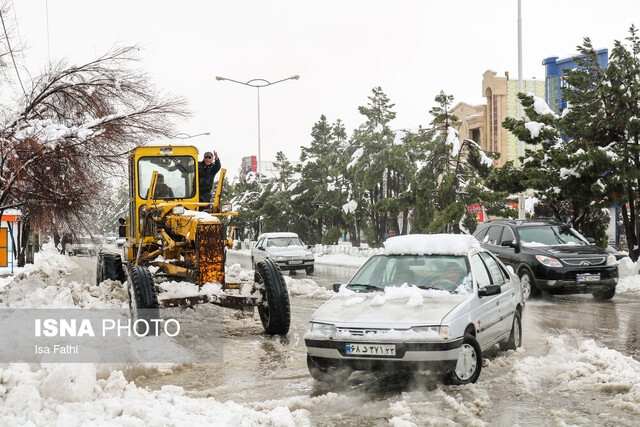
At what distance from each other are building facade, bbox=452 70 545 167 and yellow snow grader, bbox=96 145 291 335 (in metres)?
44.9

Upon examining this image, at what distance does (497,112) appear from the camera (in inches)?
2218

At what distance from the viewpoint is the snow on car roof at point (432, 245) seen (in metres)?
8.52

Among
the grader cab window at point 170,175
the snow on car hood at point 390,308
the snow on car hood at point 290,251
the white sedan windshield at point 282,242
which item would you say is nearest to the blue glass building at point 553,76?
the white sedan windshield at point 282,242

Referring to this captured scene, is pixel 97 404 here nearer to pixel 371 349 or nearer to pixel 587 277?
pixel 371 349

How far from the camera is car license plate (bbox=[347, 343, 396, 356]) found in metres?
6.83

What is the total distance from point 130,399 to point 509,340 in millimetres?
4910

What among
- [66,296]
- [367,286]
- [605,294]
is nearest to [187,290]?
[66,296]

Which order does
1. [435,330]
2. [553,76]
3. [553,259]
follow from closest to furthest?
[435,330], [553,259], [553,76]

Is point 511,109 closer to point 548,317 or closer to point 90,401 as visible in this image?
point 548,317

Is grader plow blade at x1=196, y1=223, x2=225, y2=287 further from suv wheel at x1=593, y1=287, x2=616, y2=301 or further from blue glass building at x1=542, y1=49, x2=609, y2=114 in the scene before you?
blue glass building at x1=542, y1=49, x2=609, y2=114

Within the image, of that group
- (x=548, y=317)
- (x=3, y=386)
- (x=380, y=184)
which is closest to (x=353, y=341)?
(x=3, y=386)

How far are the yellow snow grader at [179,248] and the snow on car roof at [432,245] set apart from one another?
254 centimetres

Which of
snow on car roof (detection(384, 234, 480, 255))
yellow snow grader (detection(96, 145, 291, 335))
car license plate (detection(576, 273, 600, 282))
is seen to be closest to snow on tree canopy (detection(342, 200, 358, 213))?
car license plate (detection(576, 273, 600, 282))

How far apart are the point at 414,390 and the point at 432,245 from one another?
6.94ft
